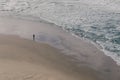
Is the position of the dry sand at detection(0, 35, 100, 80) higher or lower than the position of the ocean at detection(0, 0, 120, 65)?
lower

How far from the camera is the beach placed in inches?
267

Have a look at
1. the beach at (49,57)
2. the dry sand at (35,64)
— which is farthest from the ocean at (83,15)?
the dry sand at (35,64)

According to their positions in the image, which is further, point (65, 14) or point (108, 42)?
point (65, 14)

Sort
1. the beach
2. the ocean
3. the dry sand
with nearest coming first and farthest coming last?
1. the dry sand
2. the beach
3. the ocean

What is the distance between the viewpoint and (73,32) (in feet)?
33.3

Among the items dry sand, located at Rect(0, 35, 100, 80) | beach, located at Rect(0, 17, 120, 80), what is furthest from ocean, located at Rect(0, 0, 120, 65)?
dry sand, located at Rect(0, 35, 100, 80)

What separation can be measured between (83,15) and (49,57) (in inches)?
190

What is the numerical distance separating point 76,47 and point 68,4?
5.76 meters

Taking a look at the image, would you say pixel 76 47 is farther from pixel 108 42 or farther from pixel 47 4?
pixel 47 4

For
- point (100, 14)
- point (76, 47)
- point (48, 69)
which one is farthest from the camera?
point (100, 14)

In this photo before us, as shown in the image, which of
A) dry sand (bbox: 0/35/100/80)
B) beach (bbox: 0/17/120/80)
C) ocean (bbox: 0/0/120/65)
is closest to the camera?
dry sand (bbox: 0/35/100/80)

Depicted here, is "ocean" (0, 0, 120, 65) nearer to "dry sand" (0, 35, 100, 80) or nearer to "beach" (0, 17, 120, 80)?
"beach" (0, 17, 120, 80)

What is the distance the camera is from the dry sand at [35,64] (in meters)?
6.61

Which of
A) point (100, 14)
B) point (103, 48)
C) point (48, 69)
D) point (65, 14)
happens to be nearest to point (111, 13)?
point (100, 14)
